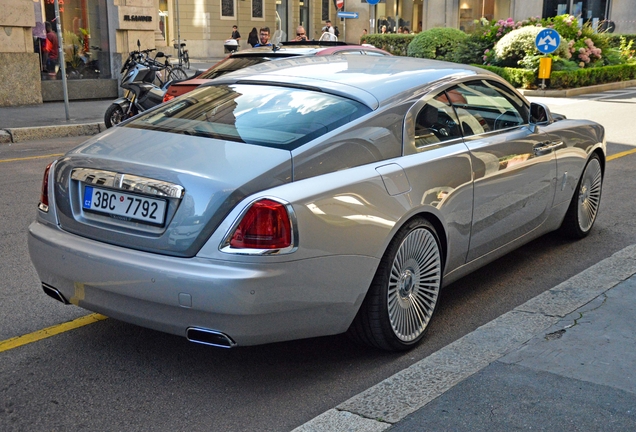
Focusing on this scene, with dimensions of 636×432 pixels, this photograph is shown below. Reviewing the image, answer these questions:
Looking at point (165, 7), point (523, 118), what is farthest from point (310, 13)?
point (523, 118)

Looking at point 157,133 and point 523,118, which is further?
point 523,118

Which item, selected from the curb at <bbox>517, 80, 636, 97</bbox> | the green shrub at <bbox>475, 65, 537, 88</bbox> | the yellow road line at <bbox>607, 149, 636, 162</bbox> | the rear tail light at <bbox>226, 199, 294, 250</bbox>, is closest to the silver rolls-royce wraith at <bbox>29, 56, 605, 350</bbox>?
the rear tail light at <bbox>226, 199, 294, 250</bbox>

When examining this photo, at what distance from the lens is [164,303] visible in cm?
351

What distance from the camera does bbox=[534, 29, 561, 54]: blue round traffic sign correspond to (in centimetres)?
2130

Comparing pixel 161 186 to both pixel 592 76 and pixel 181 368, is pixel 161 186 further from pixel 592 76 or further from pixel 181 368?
pixel 592 76

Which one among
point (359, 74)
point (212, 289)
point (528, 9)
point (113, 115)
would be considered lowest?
point (113, 115)

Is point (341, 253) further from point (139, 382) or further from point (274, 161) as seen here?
point (139, 382)

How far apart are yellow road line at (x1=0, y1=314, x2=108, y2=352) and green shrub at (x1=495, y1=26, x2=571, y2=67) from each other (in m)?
20.4

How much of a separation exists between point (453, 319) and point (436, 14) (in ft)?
128

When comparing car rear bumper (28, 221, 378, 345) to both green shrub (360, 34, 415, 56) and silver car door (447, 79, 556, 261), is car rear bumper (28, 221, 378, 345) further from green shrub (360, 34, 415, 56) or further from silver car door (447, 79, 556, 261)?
green shrub (360, 34, 415, 56)

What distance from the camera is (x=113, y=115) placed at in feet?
43.9

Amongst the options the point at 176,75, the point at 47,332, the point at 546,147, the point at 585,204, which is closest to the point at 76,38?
the point at 176,75

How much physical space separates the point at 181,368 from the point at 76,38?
15949mm

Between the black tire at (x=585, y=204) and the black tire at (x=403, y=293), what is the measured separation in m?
2.20
